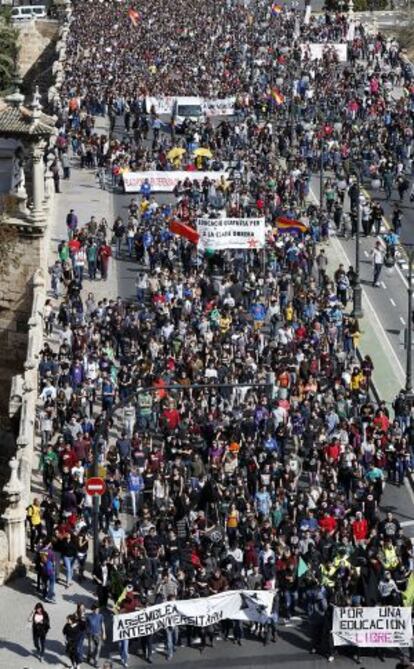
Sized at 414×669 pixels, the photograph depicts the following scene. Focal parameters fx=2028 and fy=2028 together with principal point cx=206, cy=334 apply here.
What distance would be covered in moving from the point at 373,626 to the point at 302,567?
215cm

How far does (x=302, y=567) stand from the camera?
1537 inches

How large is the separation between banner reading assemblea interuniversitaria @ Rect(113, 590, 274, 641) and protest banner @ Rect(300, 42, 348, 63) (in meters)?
59.1

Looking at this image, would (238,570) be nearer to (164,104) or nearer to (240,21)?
(164,104)

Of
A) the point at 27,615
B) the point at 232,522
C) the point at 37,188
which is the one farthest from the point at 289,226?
the point at 27,615

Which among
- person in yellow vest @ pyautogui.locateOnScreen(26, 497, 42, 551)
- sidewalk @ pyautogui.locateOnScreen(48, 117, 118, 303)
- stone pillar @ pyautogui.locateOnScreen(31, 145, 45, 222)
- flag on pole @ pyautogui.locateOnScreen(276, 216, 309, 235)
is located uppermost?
stone pillar @ pyautogui.locateOnScreen(31, 145, 45, 222)

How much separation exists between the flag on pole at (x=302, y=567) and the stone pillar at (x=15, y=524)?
5.82 m

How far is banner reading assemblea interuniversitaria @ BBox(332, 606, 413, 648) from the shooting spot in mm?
37438

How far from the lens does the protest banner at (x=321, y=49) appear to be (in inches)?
3735

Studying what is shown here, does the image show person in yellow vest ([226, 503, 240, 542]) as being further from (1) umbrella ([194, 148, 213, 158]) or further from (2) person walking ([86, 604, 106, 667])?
(1) umbrella ([194, 148, 213, 158])

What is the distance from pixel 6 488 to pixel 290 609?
6373 millimetres

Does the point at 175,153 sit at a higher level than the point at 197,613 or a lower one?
higher

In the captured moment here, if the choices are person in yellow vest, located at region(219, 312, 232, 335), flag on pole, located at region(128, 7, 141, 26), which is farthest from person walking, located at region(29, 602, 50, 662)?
flag on pole, located at region(128, 7, 141, 26)

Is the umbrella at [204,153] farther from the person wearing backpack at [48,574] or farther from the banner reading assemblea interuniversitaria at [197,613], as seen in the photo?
the banner reading assemblea interuniversitaria at [197,613]

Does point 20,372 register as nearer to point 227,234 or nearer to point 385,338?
point 227,234
